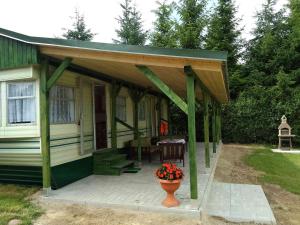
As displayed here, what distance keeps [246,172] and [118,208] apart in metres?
4.79

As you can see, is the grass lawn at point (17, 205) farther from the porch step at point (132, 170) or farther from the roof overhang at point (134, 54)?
the roof overhang at point (134, 54)

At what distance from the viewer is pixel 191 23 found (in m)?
22.2

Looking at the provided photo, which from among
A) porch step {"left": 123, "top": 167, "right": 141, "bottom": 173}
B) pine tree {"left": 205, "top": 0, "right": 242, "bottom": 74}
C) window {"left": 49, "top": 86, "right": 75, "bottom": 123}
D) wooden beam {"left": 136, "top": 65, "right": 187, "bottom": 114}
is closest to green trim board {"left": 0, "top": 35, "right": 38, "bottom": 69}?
window {"left": 49, "top": 86, "right": 75, "bottom": 123}

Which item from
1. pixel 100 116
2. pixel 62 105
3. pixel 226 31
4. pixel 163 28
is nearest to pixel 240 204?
pixel 62 105

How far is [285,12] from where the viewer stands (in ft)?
76.3

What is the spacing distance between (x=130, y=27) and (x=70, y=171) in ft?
67.5

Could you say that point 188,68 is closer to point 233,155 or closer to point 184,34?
point 233,155

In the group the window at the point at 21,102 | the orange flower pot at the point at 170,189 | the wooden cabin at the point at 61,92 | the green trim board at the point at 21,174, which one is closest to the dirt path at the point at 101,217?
the orange flower pot at the point at 170,189

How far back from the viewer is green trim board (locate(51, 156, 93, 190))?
6047mm

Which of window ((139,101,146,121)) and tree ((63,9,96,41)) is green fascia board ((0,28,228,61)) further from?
tree ((63,9,96,41))

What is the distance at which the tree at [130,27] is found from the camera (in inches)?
977

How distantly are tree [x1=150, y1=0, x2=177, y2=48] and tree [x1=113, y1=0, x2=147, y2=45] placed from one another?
1119 mm

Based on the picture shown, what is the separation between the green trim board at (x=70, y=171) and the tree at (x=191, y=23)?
620 inches

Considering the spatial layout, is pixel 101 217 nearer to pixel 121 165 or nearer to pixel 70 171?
pixel 70 171
